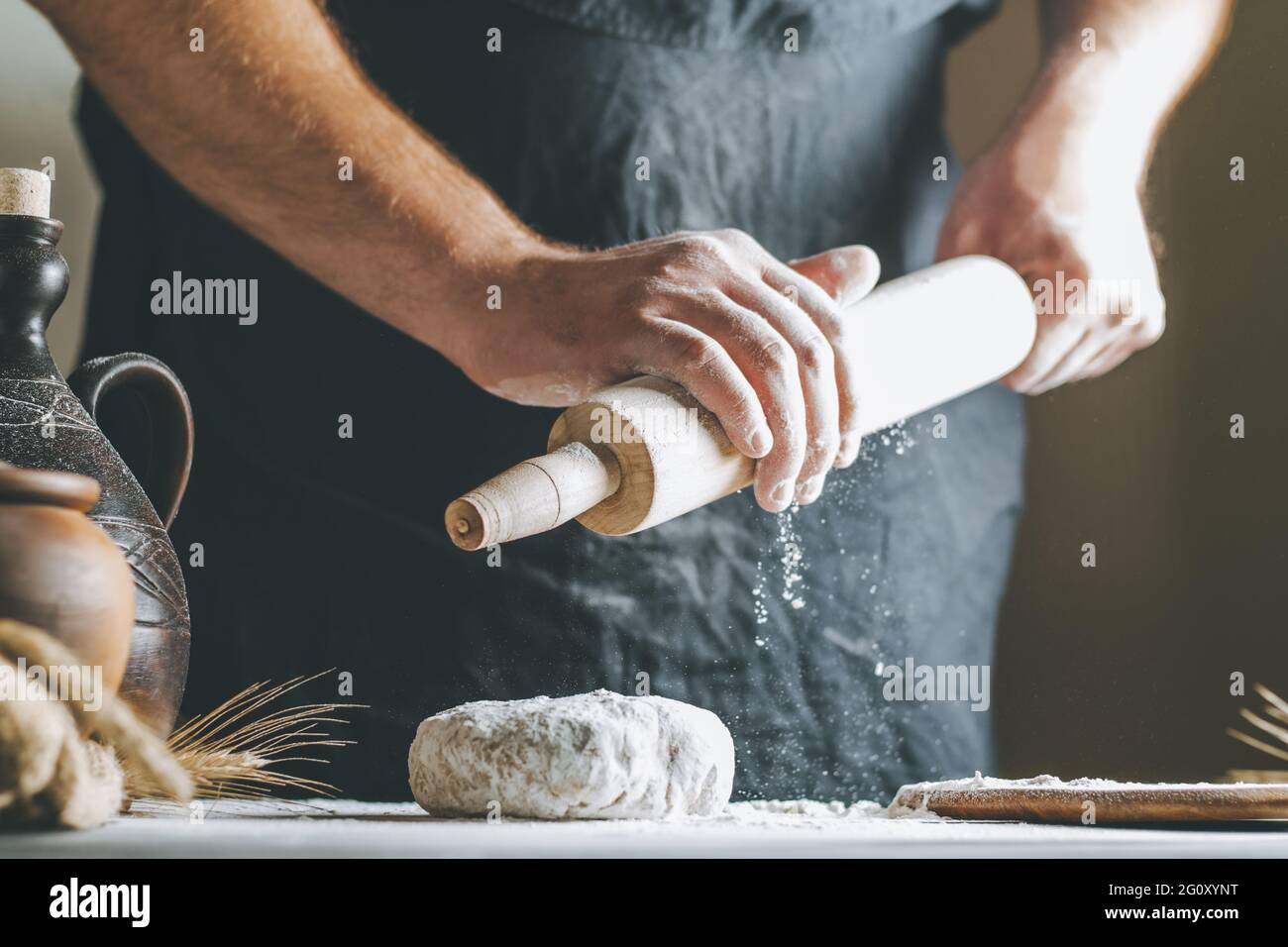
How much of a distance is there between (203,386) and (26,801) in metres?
0.51

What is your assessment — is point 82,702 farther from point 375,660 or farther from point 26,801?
point 375,660

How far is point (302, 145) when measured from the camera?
104 centimetres

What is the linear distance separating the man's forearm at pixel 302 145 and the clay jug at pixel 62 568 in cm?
34

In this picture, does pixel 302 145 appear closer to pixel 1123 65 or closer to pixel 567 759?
pixel 567 759

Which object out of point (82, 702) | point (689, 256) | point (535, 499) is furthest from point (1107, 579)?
point (82, 702)

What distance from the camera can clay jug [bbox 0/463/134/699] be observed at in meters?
0.73

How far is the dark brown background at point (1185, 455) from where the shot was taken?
51.4 inches

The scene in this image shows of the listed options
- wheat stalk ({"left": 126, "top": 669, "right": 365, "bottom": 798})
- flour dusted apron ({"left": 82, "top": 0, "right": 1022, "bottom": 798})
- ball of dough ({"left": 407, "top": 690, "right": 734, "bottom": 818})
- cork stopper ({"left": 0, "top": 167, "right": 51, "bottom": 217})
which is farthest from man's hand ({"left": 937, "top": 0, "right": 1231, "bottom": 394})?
cork stopper ({"left": 0, "top": 167, "right": 51, "bottom": 217})

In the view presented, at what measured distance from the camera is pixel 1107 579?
52.3 inches

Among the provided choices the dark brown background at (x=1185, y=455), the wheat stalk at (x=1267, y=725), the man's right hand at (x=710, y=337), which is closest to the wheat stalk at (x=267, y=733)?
the man's right hand at (x=710, y=337)

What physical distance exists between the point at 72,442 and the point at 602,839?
1.37 feet

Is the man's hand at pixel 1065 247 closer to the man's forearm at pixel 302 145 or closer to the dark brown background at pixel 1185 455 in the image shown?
the dark brown background at pixel 1185 455

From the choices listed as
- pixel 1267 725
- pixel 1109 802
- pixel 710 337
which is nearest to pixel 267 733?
pixel 710 337

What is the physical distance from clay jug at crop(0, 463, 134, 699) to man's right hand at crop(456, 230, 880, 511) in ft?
1.11
